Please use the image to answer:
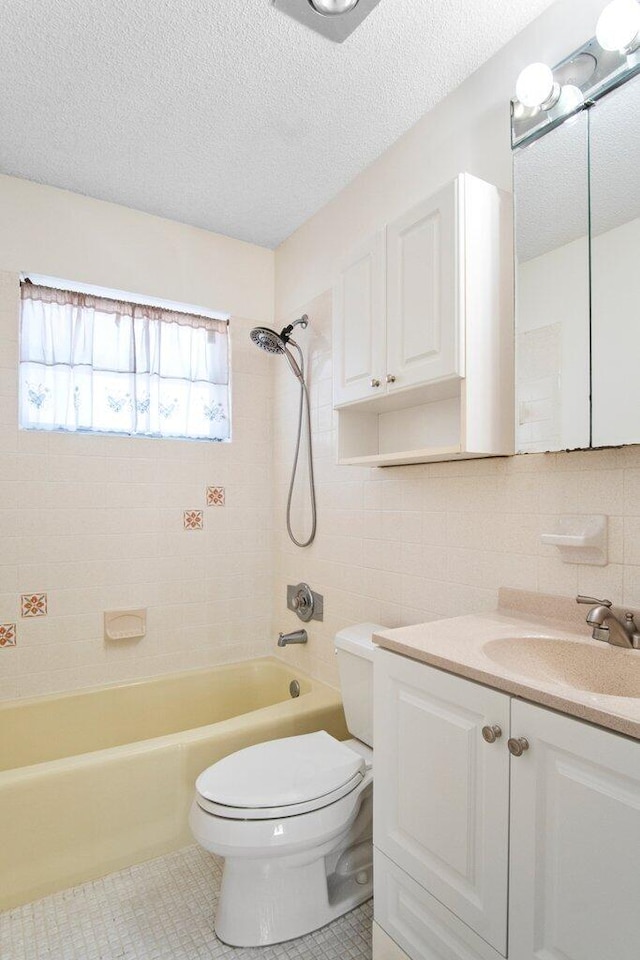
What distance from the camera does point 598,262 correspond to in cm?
137

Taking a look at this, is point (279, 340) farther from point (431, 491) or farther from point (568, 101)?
point (568, 101)

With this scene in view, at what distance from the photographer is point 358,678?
1854 millimetres

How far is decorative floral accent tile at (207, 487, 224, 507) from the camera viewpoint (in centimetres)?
273

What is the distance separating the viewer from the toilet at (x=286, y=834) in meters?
1.41

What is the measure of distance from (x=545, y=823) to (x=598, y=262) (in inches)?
50.4

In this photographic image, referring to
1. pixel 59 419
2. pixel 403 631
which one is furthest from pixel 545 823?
pixel 59 419

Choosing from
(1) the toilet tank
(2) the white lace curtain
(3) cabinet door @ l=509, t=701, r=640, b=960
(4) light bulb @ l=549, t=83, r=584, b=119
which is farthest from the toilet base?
(4) light bulb @ l=549, t=83, r=584, b=119

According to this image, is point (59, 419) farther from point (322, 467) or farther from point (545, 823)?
point (545, 823)

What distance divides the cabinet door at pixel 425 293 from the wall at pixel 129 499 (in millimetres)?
1322

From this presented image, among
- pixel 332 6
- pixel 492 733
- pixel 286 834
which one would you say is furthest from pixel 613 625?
pixel 332 6

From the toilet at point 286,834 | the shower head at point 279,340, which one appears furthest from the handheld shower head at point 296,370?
the toilet at point 286,834

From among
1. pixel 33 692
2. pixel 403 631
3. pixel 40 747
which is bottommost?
pixel 40 747

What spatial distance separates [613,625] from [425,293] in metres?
1.02

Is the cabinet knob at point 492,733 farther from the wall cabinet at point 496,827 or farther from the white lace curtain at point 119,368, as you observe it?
the white lace curtain at point 119,368
